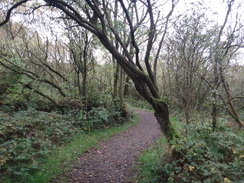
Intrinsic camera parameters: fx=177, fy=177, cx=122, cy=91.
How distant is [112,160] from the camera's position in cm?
625

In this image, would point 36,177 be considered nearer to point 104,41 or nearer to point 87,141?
point 87,141

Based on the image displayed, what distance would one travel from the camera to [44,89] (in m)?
11.3

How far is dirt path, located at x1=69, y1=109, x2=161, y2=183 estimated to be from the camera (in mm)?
4961

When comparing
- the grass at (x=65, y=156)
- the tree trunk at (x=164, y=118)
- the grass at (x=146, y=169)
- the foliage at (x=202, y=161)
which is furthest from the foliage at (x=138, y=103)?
the tree trunk at (x=164, y=118)

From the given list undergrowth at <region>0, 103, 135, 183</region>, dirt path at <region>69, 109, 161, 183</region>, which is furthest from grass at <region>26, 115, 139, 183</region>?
dirt path at <region>69, 109, 161, 183</region>

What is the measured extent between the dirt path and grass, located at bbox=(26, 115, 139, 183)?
24 cm

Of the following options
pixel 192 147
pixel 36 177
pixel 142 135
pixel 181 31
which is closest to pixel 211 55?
pixel 181 31

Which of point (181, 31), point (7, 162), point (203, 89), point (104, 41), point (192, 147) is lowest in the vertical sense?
point (7, 162)

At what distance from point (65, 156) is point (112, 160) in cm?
161

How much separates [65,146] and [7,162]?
95.1 inches

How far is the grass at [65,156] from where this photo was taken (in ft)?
14.9

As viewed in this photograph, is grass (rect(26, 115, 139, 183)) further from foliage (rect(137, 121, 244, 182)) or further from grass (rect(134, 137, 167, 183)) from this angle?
foliage (rect(137, 121, 244, 182))

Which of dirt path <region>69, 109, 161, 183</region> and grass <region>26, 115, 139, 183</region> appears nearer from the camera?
grass <region>26, 115, 139, 183</region>

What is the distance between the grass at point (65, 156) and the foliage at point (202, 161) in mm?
2522
